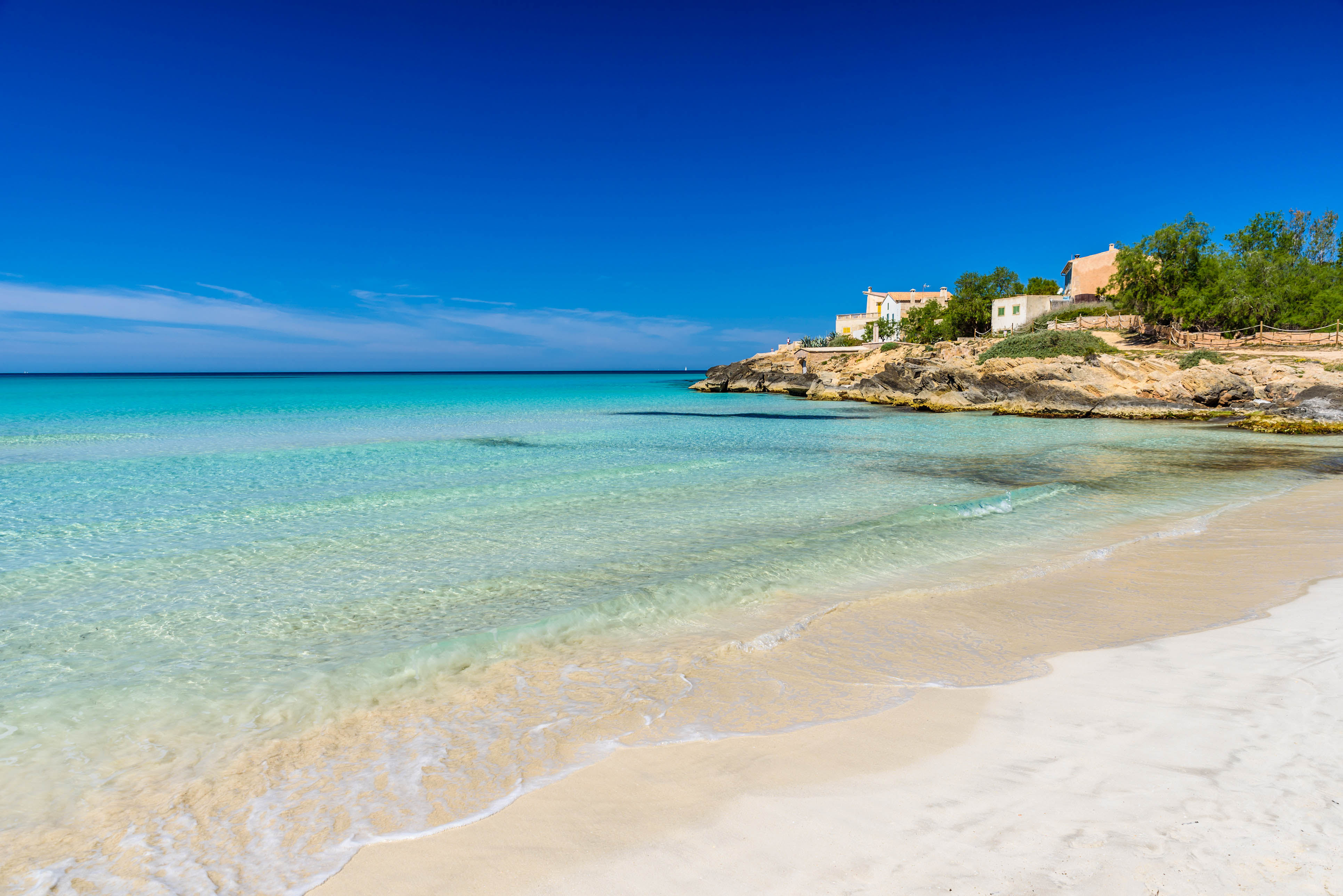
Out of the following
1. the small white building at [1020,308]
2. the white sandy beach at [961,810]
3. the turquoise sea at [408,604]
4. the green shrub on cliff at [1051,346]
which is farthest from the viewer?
the small white building at [1020,308]

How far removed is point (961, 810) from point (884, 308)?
104514 mm

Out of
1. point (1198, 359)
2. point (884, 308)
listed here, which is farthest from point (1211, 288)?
point (884, 308)

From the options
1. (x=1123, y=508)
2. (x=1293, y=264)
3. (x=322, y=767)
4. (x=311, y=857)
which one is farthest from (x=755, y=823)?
(x=1293, y=264)

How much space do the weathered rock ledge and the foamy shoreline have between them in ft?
100

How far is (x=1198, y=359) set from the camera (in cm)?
3916

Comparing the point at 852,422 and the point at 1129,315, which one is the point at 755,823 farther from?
the point at 1129,315

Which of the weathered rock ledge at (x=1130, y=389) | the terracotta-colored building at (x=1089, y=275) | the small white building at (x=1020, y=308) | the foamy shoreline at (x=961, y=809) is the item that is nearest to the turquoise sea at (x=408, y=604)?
the foamy shoreline at (x=961, y=809)

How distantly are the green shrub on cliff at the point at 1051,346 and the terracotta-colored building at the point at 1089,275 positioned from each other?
2642 cm

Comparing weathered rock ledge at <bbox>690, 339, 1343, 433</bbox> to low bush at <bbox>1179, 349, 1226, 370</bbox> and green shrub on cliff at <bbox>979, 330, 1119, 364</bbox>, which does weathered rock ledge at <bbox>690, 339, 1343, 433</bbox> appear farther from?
green shrub on cliff at <bbox>979, 330, 1119, 364</bbox>

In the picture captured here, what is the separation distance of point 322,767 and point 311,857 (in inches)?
39.6

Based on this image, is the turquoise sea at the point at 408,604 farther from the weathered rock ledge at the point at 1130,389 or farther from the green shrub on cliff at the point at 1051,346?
the green shrub on cliff at the point at 1051,346

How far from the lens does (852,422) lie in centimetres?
3569

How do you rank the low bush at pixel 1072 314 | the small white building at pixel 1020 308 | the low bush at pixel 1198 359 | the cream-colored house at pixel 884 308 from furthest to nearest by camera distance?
the cream-colored house at pixel 884 308
the small white building at pixel 1020 308
the low bush at pixel 1072 314
the low bush at pixel 1198 359

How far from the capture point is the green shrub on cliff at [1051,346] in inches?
1741
